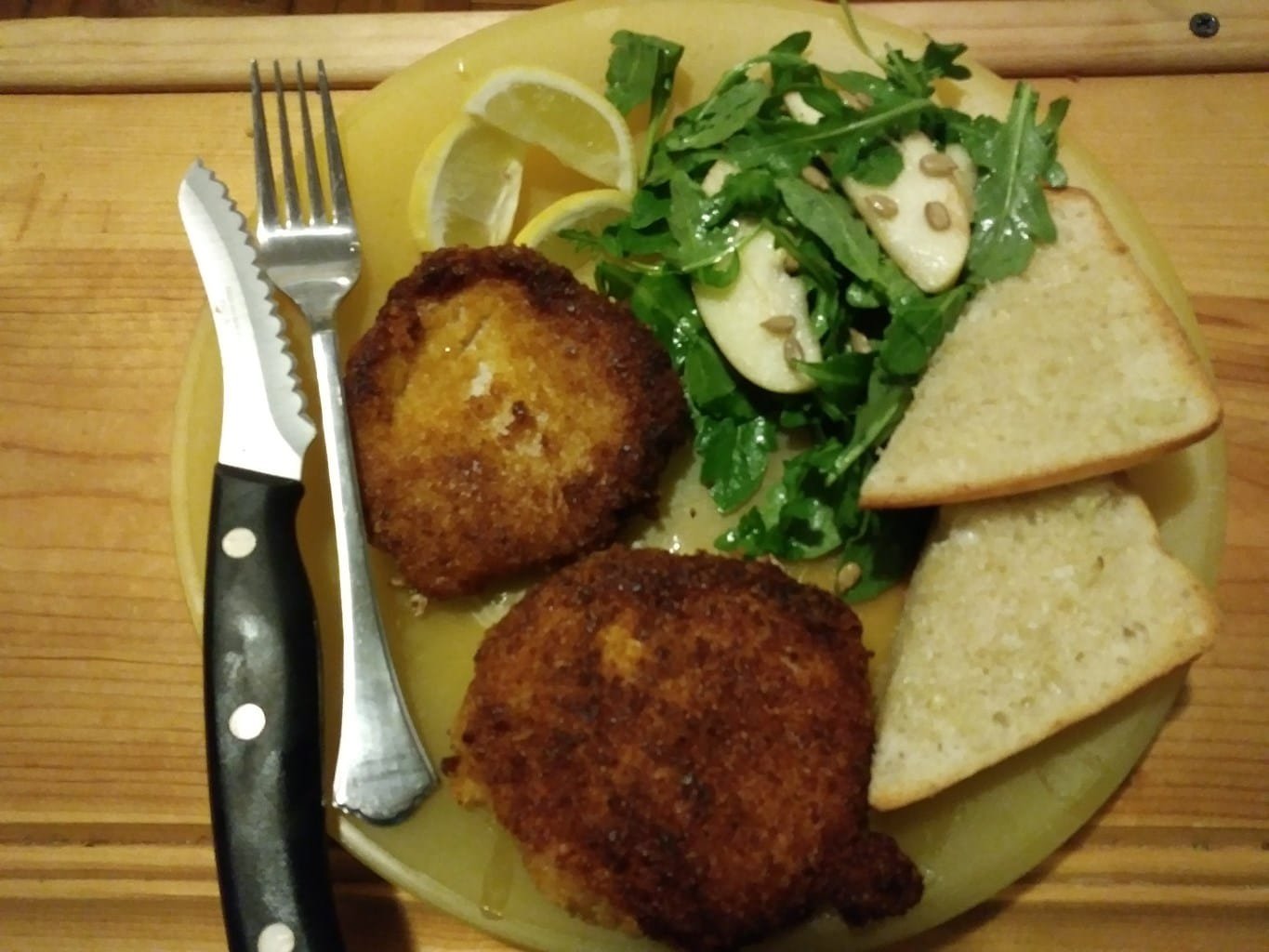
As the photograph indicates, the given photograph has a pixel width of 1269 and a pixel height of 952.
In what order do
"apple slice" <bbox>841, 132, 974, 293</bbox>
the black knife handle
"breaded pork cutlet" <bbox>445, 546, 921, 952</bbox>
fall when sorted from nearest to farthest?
the black knife handle < "breaded pork cutlet" <bbox>445, 546, 921, 952</bbox> < "apple slice" <bbox>841, 132, 974, 293</bbox>

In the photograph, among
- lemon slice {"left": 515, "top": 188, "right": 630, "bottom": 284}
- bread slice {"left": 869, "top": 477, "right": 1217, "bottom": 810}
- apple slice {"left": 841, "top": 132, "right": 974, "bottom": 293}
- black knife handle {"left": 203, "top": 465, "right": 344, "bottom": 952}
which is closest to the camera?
black knife handle {"left": 203, "top": 465, "right": 344, "bottom": 952}

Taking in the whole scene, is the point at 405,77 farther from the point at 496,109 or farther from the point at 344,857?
the point at 344,857

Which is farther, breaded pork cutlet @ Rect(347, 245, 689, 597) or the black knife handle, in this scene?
breaded pork cutlet @ Rect(347, 245, 689, 597)

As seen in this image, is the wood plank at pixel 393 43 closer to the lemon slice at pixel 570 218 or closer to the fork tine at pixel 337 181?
the fork tine at pixel 337 181

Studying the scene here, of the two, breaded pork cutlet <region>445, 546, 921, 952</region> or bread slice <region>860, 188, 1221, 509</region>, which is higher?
bread slice <region>860, 188, 1221, 509</region>

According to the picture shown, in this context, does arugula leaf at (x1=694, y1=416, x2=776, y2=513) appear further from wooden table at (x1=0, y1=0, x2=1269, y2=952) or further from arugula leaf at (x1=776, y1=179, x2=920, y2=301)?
wooden table at (x1=0, y1=0, x2=1269, y2=952)

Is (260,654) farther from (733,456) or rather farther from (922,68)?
(922,68)

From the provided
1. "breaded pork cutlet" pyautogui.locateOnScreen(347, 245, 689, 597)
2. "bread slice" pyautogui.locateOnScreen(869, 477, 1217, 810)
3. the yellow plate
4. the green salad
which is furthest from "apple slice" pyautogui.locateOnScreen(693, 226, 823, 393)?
"bread slice" pyautogui.locateOnScreen(869, 477, 1217, 810)

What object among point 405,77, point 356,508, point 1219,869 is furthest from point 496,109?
point 1219,869
